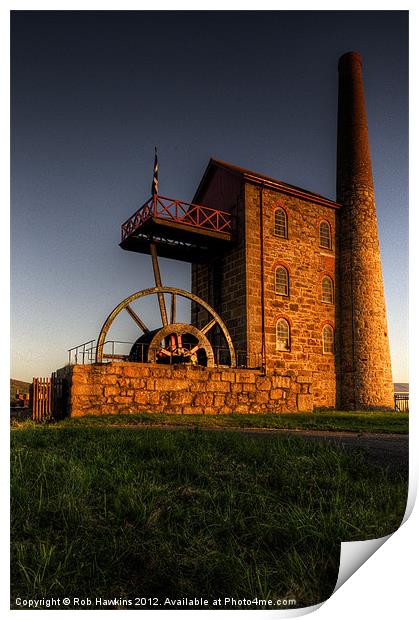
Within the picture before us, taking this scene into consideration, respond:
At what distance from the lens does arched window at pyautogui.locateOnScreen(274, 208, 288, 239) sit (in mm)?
15086

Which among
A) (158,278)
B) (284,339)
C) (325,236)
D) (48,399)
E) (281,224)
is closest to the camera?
(48,399)

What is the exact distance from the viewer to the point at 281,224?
15.2m

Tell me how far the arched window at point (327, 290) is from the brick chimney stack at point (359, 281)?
30 cm

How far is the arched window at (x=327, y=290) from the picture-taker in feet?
51.2

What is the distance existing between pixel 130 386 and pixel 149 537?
7441 millimetres

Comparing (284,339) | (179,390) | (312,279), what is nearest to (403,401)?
(179,390)

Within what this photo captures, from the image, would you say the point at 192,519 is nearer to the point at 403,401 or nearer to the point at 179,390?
the point at 403,401

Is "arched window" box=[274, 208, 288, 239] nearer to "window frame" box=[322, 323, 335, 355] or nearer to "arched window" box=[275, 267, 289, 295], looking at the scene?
"arched window" box=[275, 267, 289, 295]

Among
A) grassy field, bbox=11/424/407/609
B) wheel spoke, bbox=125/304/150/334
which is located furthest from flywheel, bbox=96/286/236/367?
grassy field, bbox=11/424/407/609

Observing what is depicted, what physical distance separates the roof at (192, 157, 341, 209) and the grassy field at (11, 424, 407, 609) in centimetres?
1094

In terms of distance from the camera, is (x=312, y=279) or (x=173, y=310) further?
(x=312, y=279)

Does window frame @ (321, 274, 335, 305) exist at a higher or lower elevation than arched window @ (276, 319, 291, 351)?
higher

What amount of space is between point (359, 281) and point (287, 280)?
2.06m
